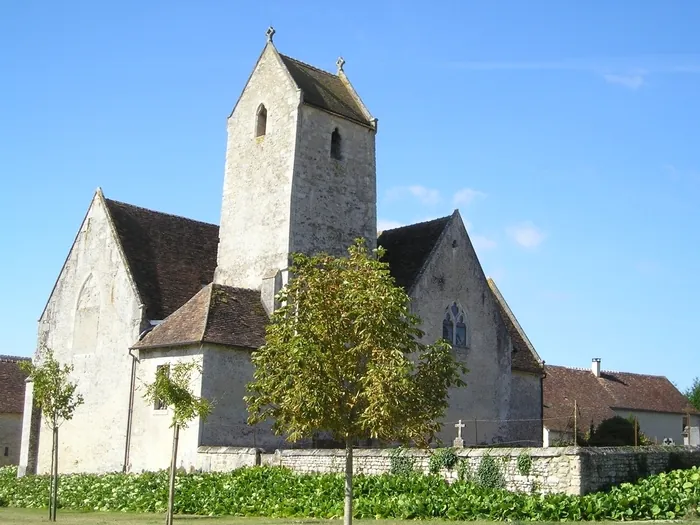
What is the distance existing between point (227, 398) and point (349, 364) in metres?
13.1

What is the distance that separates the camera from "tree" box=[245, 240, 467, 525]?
52.4ft

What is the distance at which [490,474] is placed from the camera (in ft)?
68.5

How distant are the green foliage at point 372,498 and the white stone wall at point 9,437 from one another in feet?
76.3

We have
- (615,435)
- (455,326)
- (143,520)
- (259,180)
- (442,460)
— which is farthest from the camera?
(615,435)

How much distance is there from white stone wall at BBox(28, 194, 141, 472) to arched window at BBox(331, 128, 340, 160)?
354 inches

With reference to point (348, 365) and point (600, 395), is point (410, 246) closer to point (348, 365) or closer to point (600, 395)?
point (348, 365)

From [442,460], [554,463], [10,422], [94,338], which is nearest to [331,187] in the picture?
[94,338]

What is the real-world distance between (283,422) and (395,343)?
2.65m

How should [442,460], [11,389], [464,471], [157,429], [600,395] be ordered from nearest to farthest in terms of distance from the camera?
[464,471]
[442,460]
[157,429]
[11,389]
[600,395]

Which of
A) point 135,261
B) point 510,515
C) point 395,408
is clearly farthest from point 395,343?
point 135,261

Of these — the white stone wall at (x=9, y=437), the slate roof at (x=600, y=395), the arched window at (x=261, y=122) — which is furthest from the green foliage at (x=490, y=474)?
the white stone wall at (x=9, y=437)

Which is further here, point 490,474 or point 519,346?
point 519,346

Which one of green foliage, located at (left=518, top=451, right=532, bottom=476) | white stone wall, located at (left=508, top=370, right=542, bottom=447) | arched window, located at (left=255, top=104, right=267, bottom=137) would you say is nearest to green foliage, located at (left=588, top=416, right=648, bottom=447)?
white stone wall, located at (left=508, top=370, right=542, bottom=447)

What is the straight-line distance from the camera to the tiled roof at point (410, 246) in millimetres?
33406
